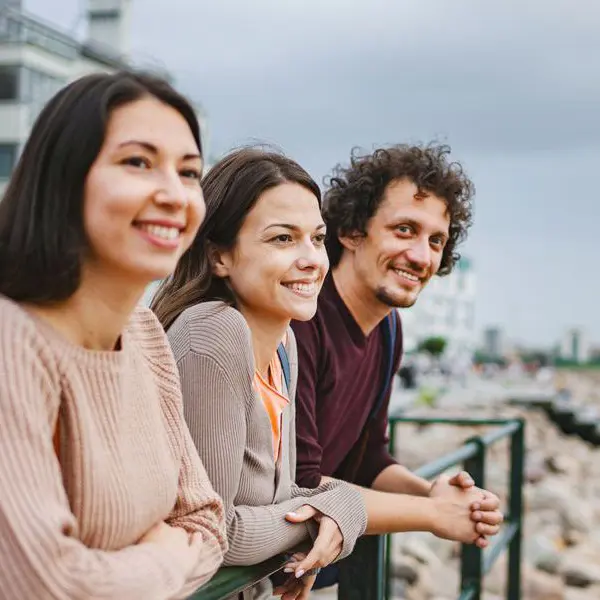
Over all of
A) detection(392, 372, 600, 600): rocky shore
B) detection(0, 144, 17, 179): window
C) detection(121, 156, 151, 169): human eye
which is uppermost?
detection(0, 144, 17, 179): window

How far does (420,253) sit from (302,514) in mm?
835

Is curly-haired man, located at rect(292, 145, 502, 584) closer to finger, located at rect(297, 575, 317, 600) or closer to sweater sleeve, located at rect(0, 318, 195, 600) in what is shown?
finger, located at rect(297, 575, 317, 600)

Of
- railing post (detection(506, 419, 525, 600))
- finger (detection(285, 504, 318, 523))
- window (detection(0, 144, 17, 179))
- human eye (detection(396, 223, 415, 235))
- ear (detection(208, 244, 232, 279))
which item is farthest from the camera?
window (detection(0, 144, 17, 179))

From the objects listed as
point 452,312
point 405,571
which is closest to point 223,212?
point 405,571

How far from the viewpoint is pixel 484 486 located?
12.1ft

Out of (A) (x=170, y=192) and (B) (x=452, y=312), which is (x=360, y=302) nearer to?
(A) (x=170, y=192)

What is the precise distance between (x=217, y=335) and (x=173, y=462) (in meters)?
0.35

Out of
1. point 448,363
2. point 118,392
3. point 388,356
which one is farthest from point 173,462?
point 448,363

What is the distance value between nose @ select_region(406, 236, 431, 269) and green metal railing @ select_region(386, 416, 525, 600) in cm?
52

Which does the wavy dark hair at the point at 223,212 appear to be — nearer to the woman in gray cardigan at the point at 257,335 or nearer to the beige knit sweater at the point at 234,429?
the woman in gray cardigan at the point at 257,335

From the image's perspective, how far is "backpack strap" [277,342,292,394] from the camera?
2098 mm

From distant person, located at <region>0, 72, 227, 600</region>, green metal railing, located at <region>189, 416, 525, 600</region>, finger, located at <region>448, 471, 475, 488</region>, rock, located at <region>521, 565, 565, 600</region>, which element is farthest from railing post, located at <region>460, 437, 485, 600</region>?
rock, located at <region>521, 565, 565, 600</region>

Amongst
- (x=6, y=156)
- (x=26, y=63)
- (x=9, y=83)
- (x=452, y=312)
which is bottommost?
(x=452, y=312)

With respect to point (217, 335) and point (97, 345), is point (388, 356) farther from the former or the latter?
point (97, 345)
